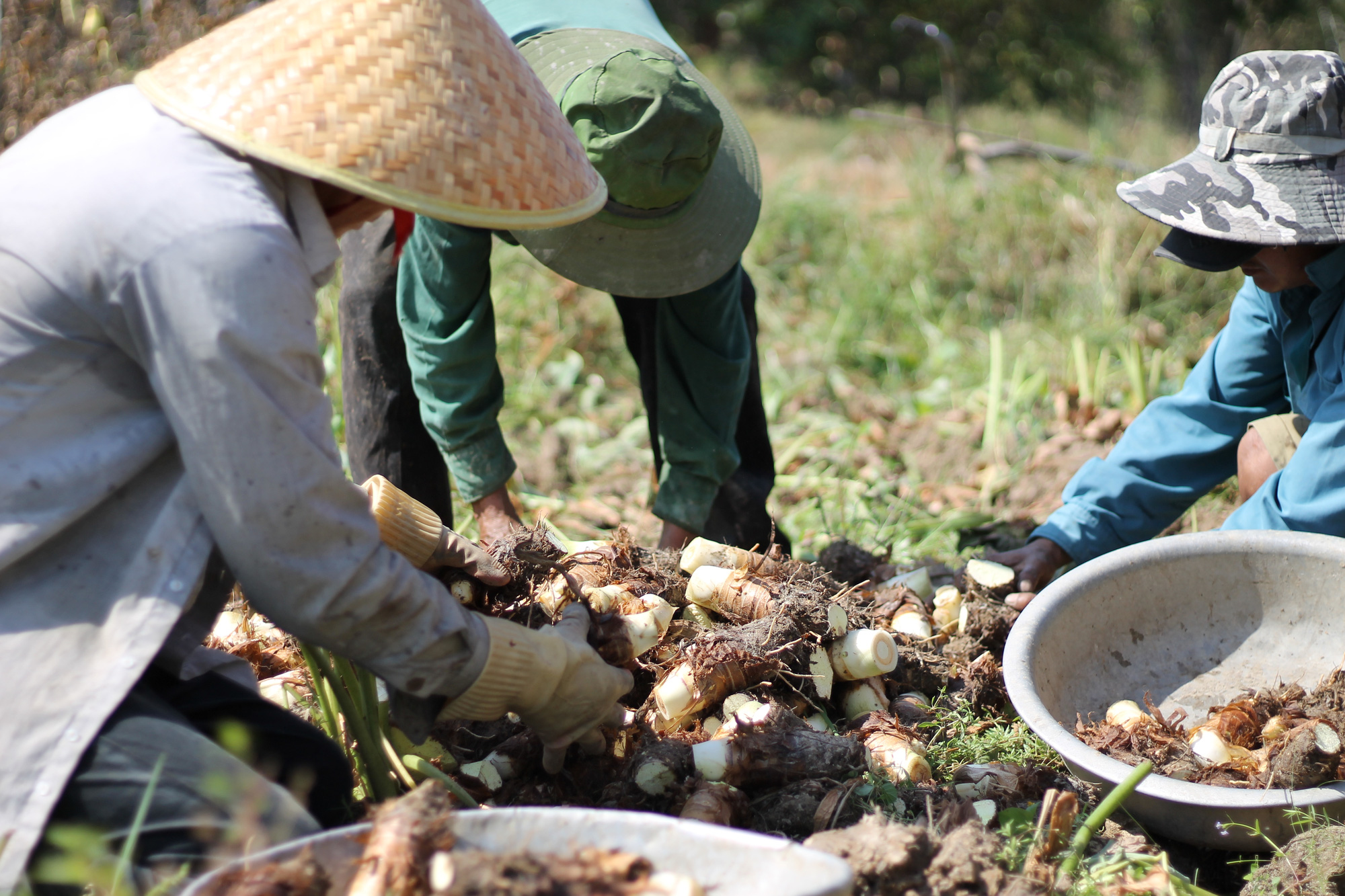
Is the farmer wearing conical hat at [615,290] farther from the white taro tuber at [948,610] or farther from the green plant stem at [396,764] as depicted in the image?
the green plant stem at [396,764]

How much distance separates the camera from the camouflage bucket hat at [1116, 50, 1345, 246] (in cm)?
212

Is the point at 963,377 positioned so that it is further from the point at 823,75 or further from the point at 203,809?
the point at 823,75

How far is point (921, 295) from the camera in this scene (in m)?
5.44

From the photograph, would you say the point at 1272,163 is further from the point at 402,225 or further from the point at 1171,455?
the point at 402,225

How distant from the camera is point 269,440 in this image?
1350 mm

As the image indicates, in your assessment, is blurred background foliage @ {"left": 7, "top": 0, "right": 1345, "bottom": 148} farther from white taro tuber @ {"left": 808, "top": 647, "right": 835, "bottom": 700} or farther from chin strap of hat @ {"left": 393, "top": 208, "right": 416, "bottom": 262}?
chin strap of hat @ {"left": 393, "top": 208, "right": 416, "bottom": 262}

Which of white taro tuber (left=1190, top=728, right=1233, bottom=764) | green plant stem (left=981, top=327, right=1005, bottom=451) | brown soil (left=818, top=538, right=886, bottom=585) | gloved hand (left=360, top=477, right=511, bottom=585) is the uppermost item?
gloved hand (left=360, top=477, right=511, bottom=585)

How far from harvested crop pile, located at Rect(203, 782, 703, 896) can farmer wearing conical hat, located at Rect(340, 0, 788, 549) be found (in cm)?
135

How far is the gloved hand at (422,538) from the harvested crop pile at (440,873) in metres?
0.63

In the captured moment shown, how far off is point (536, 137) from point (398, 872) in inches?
40.2

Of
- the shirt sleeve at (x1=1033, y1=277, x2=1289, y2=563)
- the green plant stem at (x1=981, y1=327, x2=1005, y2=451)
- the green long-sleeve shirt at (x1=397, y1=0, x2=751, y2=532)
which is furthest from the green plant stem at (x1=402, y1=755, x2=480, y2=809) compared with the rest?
the green plant stem at (x1=981, y1=327, x2=1005, y2=451)

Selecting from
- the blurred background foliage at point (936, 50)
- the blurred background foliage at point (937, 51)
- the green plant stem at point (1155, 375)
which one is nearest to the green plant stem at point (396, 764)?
the green plant stem at point (1155, 375)

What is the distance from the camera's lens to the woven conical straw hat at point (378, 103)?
1370 millimetres

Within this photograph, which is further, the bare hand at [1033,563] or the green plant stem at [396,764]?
the bare hand at [1033,563]
